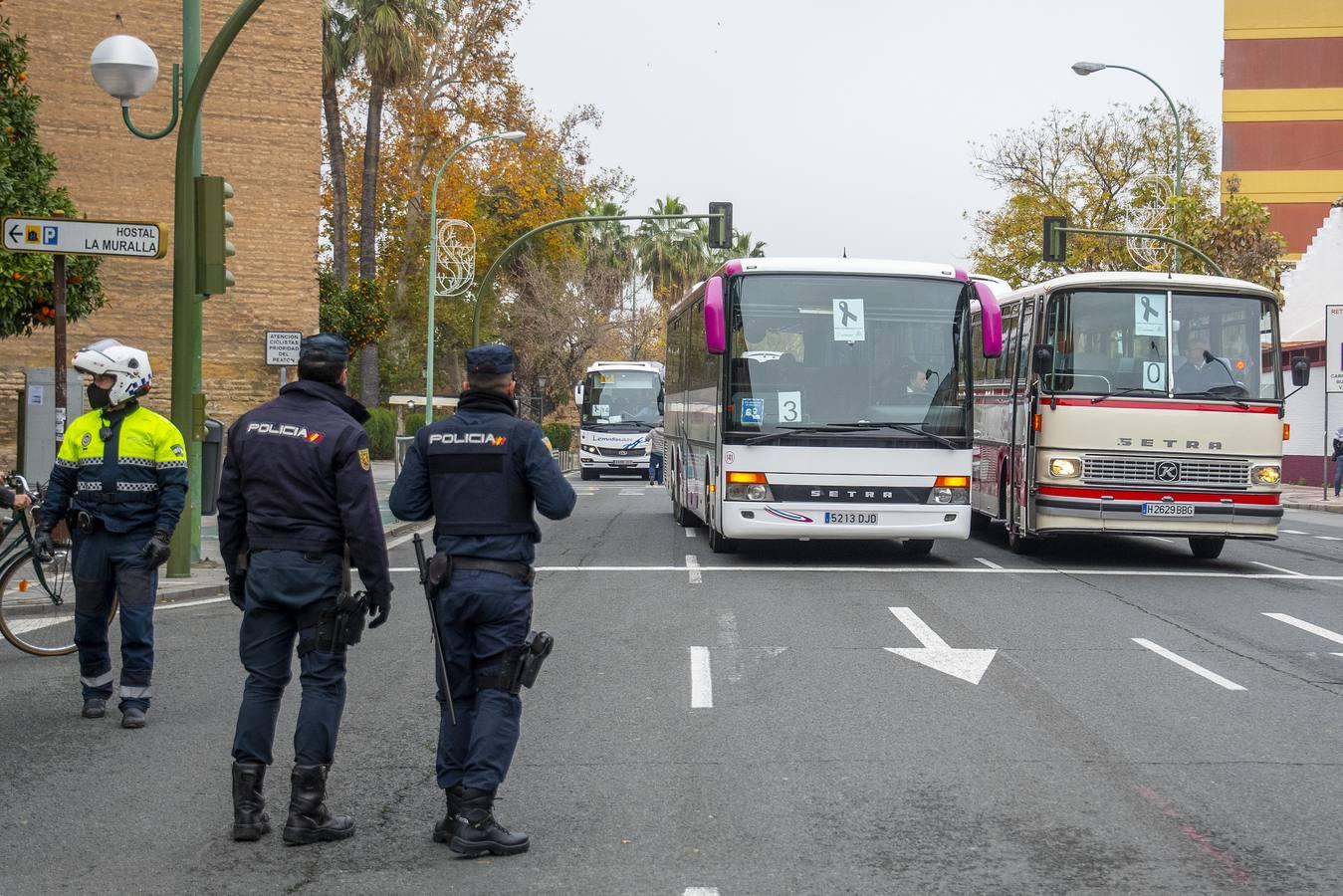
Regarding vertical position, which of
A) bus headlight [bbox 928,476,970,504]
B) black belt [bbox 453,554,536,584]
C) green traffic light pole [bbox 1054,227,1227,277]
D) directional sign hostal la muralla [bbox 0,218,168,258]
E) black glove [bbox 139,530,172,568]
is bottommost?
bus headlight [bbox 928,476,970,504]

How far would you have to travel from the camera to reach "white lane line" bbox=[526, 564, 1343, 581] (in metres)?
15.4

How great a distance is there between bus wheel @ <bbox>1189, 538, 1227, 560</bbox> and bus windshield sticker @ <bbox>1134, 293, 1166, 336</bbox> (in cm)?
283

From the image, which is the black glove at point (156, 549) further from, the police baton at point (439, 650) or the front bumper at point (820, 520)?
the front bumper at point (820, 520)

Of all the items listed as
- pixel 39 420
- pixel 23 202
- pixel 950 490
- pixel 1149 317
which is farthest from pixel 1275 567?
pixel 39 420

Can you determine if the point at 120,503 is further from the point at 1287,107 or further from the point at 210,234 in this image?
the point at 1287,107

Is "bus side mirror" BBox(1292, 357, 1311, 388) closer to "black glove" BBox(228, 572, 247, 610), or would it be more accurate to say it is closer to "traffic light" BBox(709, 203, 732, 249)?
"black glove" BBox(228, 572, 247, 610)

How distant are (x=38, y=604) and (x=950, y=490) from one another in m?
8.91

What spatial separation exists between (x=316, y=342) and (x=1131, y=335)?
11.4 meters

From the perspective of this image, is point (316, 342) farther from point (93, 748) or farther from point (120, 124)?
point (120, 124)

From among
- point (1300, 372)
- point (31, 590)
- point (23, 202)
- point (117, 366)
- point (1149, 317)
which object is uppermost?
point (23, 202)

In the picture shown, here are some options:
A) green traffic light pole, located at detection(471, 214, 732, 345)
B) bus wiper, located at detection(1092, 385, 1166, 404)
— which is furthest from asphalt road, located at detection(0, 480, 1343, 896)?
green traffic light pole, located at detection(471, 214, 732, 345)

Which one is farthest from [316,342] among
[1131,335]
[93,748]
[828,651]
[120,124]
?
[120,124]

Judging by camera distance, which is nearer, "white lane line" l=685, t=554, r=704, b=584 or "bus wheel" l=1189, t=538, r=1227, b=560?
"white lane line" l=685, t=554, r=704, b=584

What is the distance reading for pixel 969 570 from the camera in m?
15.5
